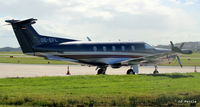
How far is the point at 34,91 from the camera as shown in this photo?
57.2 feet

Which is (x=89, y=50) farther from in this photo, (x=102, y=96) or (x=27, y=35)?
(x=102, y=96)

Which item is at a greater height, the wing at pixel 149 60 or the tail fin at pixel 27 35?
the tail fin at pixel 27 35

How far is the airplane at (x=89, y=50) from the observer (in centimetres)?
2878

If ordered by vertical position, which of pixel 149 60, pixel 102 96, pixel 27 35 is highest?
pixel 27 35

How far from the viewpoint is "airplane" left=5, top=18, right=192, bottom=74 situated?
28.8 meters

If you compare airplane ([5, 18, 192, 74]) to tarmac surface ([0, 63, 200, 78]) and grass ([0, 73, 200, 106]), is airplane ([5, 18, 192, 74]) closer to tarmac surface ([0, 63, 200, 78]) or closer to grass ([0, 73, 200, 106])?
tarmac surface ([0, 63, 200, 78])

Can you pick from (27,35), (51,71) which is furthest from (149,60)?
(51,71)

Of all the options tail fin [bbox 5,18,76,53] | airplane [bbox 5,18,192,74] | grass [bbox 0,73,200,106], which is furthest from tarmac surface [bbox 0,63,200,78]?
grass [bbox 0,73,200,106]

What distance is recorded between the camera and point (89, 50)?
31078mm

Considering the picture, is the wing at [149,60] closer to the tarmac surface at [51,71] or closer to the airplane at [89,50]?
the airplane at [89,50]

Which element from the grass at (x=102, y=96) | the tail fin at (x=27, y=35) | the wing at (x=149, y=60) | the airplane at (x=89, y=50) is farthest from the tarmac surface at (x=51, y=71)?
the grass at (x=102, y=96)


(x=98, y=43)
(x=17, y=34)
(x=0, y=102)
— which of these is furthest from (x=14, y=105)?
(x=98, y=43)

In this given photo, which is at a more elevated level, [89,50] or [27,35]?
[27,35]

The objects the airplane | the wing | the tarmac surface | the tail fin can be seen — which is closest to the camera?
the tail fin
